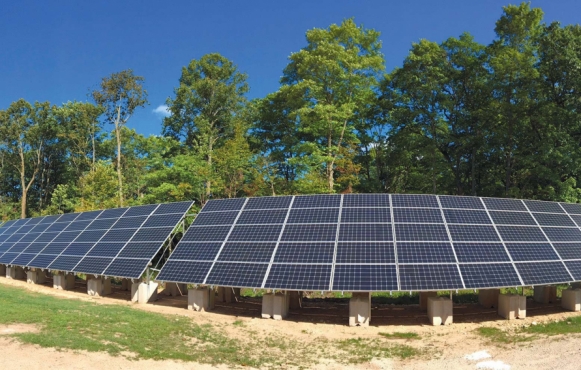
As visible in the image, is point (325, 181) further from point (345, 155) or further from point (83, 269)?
point (83, 269)

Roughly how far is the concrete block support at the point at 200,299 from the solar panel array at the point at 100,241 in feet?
8.67

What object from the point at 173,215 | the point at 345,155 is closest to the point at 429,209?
the point at 173,215

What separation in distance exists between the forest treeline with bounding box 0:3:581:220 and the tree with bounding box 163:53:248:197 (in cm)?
17

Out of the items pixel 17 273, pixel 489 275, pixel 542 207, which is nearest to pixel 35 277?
pixel 17 273

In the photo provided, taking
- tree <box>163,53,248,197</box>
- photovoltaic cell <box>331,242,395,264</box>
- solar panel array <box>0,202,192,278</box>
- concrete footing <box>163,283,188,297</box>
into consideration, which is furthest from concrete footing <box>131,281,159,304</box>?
tree <box>163,53,248,197</box>

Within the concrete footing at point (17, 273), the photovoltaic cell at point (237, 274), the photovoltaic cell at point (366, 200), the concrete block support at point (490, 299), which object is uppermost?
the photovoltaic cell at point (366, 200)

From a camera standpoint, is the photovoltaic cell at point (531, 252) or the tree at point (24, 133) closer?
the photovoltaic cell at point (531, 252)

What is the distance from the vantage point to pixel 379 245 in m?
15.7

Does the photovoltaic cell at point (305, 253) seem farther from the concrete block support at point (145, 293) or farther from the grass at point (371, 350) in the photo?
the concrete block support at point (145, 293)

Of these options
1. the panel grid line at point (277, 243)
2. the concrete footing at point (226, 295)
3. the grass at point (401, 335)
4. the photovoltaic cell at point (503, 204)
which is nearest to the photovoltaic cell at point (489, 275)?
the grass at point (401, 335)

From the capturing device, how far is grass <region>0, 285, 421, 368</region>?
36.7ft

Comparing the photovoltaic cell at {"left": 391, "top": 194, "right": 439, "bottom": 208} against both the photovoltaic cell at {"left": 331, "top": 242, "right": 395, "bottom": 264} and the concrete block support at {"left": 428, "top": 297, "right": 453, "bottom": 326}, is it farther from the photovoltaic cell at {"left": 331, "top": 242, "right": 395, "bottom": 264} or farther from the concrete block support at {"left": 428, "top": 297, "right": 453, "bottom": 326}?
the concrete block support at {"left": 428, "top": 297, "right": 453, "bottom": 326}

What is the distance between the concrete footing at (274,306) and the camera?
51.5 feet

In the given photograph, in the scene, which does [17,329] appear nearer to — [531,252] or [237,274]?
→ [237,274]
